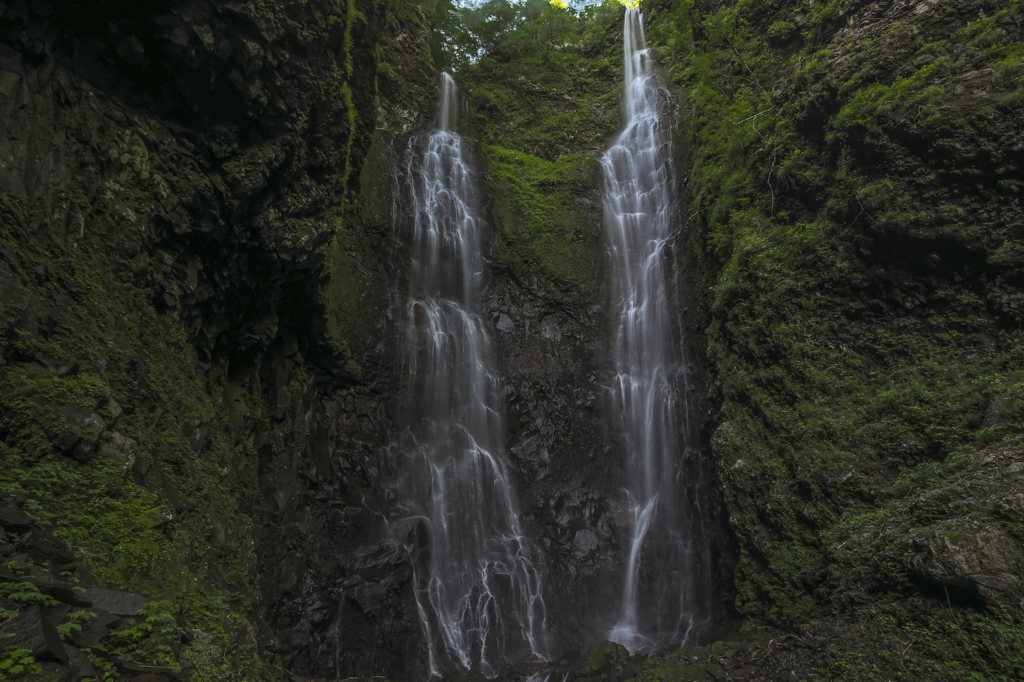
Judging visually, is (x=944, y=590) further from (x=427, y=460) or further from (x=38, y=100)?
(x=38, y=100)

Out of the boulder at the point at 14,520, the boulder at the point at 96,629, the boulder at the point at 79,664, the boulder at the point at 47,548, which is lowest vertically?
the boulder at the point at 79,664

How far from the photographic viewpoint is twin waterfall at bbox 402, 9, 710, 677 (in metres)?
10.9

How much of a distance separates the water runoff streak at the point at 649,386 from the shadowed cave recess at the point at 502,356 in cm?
9

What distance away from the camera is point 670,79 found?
1652cm

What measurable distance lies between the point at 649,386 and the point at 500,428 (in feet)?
12.9

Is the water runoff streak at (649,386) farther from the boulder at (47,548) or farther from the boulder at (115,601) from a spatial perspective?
the boulder at (47,548)

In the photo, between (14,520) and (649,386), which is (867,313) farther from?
(14,520)

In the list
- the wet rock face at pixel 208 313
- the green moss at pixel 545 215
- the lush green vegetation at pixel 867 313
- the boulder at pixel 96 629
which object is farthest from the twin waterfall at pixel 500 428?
the boulder at pixel 96 629

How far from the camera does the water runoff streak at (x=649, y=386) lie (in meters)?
11.1

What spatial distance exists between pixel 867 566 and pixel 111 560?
8.62 meters

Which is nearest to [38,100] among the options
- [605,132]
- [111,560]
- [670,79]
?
[111,560]

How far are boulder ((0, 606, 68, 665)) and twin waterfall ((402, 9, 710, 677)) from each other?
26.5 feet

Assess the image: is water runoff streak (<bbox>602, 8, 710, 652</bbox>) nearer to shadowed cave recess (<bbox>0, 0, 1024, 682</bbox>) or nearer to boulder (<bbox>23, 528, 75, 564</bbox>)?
shadowed cave recess (<bbox>0, 0, 1024, 682</bbox>)

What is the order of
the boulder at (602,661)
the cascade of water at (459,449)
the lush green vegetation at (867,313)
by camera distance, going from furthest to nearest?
the cascade of water at (459,449) → the boulder at (602,661) → the lush green vegetation at (867,313)
